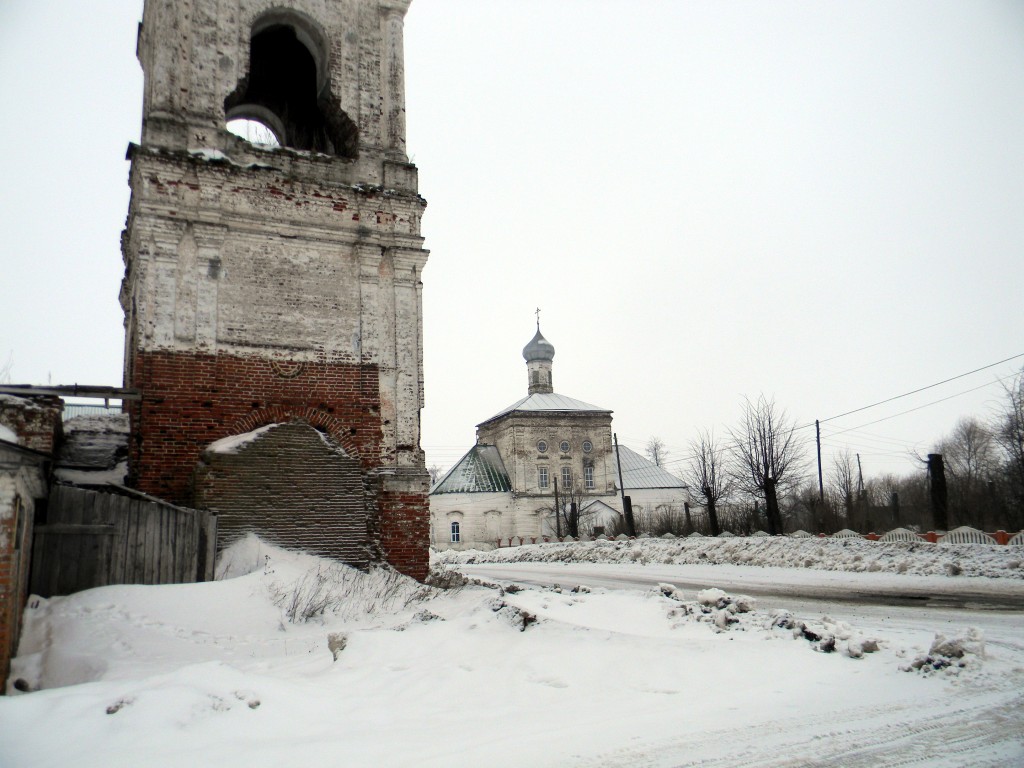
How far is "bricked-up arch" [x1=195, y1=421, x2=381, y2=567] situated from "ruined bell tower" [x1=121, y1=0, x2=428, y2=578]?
0.02 meters

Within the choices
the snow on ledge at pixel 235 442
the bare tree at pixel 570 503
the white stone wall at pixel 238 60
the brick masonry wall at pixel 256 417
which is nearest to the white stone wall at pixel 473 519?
the bare tree at pixel 570 503

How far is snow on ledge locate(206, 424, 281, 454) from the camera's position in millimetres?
9617

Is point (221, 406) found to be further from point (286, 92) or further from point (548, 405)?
point (548, 405)

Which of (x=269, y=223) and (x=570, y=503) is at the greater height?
(x=269, y=223)

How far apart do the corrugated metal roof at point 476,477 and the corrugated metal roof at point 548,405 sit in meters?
3.21

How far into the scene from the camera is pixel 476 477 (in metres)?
47.0

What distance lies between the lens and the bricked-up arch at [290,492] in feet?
31.0

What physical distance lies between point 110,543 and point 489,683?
4.34 metres

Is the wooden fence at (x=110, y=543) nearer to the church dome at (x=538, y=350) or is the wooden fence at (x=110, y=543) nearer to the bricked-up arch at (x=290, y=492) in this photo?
the bricked-up arch at (x=290, y=492)

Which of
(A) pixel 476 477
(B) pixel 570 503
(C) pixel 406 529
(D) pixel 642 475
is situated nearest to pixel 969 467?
(D) pixel 642 475

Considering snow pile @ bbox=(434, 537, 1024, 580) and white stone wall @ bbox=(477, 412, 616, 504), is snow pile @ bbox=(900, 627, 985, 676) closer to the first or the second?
snow pile @ bbox=(434, 537, 1024, 580)

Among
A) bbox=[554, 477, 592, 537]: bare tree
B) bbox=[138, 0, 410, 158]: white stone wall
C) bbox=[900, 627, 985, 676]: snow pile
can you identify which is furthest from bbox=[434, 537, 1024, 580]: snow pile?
bbox=[554, 477, 592, 537]: bare tree

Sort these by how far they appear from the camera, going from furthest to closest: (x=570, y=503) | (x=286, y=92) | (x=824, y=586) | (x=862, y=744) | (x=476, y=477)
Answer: (x=476, y=477) → (x=570, y=503) → (x=286, y=92) → (x=824, y=586) → (x=862, y=744)

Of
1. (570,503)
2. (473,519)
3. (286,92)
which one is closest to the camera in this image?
(286,92)
